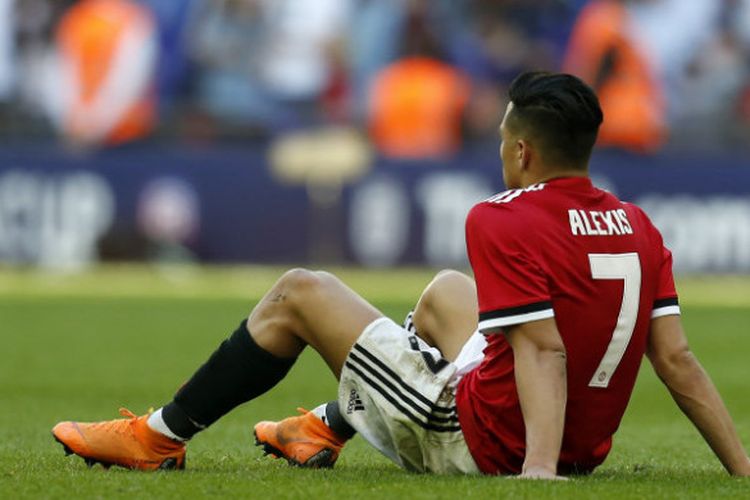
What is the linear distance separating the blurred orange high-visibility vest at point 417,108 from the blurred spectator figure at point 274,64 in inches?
21.5

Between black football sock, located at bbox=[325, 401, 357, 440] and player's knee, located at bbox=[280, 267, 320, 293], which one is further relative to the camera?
black football sock, located at bbox=[325, 401, 357, 440]

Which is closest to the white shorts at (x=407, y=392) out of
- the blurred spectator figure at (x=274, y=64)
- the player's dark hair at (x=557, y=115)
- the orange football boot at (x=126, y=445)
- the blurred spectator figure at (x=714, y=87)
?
the orange football boot at (x=126, y=445)

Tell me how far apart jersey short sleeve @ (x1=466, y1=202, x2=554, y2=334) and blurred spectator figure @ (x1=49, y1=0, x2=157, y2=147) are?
1649 centimetres

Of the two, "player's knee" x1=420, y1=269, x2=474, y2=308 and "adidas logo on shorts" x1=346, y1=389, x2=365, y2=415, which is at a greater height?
"player's knee" x1=420, y1=269, x2=474, y2=308

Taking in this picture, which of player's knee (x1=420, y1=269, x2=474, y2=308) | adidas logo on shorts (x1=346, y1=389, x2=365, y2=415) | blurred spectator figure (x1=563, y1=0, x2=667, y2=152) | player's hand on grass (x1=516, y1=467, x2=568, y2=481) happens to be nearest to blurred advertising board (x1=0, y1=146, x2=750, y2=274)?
blurred spectator figure (x1=563, y1=0, x2=667, y2=152)

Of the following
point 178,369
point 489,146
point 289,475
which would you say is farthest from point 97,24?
point 289,475

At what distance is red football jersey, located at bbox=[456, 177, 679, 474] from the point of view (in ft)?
15.3

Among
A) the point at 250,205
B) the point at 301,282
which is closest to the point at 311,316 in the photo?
the point at 301,282

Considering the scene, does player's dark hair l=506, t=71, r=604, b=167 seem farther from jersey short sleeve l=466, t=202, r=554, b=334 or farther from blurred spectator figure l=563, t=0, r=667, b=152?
blurred spectator figure l=563, t=0, r=667, b=152

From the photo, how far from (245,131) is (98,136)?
1.79 meters

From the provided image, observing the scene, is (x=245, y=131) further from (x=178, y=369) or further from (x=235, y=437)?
(x=235, y=437)

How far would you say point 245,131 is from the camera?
20.8m

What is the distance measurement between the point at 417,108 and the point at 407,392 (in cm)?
1588

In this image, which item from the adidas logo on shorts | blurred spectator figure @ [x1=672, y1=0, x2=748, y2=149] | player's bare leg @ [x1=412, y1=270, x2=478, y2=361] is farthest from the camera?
blurred spectator figure @ [x1=672, y1=0, x2=748, y2=149]
